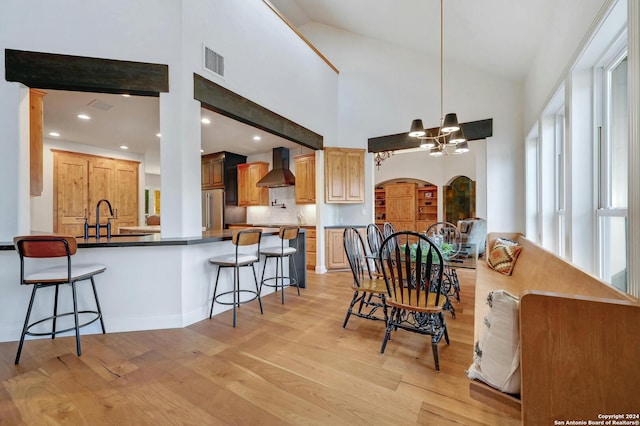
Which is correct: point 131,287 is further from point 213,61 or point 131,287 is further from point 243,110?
point 213,61

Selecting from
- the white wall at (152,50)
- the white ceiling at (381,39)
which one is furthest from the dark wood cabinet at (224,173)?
the white wall at (152,50)

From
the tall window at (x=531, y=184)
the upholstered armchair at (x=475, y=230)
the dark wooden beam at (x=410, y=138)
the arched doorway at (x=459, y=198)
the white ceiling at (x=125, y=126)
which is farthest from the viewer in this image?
the arched doorway at (x=459, y=198)

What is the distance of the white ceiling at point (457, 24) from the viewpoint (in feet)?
9.41

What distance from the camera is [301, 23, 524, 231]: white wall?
4.26 metres

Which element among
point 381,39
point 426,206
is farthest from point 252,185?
point 426,206

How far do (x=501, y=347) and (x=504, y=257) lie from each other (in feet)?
8.85

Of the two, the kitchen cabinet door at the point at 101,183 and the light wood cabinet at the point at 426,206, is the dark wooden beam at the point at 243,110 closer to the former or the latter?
the kitchen cabinet door at the point at 101,183

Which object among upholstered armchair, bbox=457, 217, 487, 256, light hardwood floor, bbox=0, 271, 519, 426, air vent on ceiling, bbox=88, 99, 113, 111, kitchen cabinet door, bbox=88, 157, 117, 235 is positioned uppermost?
air vent on ceiling, bbox=88, 99, 113, 111

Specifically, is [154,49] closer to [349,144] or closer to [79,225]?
[349,144]

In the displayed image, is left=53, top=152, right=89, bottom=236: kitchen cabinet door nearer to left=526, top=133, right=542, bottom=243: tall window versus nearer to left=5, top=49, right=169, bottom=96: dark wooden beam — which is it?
left=5, top=49, right=169, bottom=96: dark wooden beam

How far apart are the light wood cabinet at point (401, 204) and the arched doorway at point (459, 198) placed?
3.64 ft

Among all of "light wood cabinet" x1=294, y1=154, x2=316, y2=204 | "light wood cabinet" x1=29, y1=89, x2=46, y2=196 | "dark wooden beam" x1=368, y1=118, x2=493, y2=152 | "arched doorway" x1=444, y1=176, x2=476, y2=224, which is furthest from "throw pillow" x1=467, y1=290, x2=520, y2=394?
"arched doorway" x1=444, y1=176, x2=476, y2=224

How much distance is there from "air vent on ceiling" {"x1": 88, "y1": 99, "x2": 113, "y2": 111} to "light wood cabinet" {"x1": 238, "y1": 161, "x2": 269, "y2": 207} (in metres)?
2.87

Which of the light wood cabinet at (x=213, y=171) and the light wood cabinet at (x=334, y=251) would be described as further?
the light wood cabinet at (x=213, y=171)
